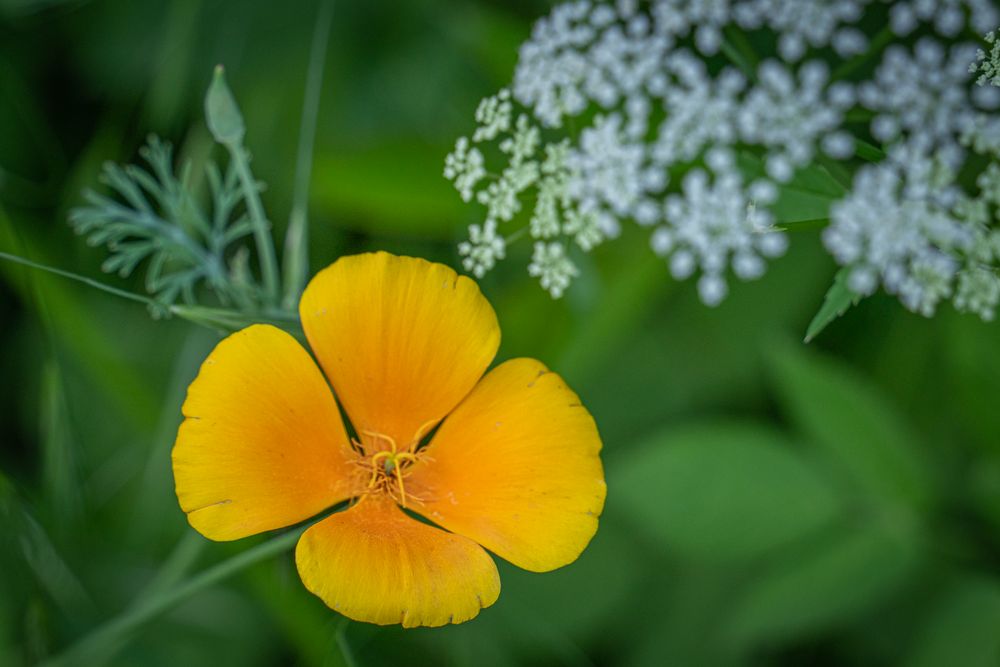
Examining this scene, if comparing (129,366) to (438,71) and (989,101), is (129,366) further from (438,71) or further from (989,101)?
(989,101)

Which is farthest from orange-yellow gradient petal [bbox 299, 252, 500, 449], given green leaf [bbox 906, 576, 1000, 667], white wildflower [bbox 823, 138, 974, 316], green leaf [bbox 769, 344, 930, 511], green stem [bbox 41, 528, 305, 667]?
green leaf [bbox 906, 576, 1000, 667]

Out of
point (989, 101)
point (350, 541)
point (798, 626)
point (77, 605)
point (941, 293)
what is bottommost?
point (77, 605)

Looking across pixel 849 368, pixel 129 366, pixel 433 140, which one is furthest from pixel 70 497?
pixel 849 368

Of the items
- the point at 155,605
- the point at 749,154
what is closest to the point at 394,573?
the point at 155,605

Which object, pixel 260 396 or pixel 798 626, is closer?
pixel 260 396

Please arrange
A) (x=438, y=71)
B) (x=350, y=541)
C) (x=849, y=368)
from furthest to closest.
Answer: (x=438, y=71)
(x=849, y=368)
(x=350, y=541)

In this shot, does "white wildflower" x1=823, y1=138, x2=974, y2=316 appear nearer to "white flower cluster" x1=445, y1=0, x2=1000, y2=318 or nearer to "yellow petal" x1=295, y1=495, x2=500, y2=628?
"white flower cluster" x1=445, y1=0, x2=1000, y2=318

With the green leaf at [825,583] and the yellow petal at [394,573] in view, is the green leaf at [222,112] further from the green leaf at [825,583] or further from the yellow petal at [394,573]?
the green leaf at [825,583]
